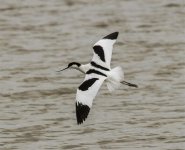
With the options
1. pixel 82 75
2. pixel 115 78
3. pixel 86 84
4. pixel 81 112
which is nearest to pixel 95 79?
pixel 86 84

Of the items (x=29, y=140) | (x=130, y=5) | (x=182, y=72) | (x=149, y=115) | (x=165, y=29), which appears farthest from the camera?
(x=130, y=5)

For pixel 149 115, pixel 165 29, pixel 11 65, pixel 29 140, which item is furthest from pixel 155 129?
pixel 165 29

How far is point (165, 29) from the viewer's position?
22.4 m

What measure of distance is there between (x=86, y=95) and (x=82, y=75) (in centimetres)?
545

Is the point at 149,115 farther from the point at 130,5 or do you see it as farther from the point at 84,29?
the point at 130,5

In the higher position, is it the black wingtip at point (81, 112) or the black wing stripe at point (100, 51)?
the black wing stripe at point (100, 51)

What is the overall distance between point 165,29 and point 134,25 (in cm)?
92

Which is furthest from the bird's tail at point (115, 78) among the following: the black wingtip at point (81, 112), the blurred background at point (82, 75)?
the blurred background at point (82, 75)

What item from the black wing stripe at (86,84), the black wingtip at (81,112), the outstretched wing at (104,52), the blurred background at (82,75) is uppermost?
the outstretched wing at (104,52)

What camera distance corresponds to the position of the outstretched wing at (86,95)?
12.5 m

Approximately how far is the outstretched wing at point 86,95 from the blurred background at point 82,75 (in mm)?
839

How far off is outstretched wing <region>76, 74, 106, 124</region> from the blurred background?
33.0 inches

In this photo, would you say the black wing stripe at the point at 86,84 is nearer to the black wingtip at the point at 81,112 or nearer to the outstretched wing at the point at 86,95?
the outstretched wing at the point at 86,95

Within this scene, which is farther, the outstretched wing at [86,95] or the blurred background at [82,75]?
the blurred background at [82,75]
